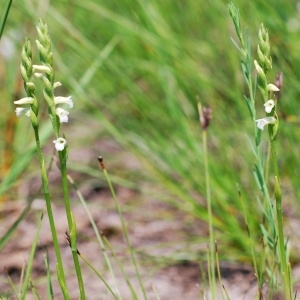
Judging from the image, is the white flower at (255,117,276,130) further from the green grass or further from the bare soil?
the green grass

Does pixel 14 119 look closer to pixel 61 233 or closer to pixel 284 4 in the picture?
pixel 61 233

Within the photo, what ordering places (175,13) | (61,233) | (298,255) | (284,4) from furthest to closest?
(175,13)
(61,233)
(284,4)
(298,255)

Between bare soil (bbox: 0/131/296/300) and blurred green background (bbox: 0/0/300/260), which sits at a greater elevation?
blurred green background (bbox: 0/0/300/260)

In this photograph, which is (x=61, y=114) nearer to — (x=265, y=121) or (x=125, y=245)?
(x=265, y=121)

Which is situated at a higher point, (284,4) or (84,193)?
(284,4)

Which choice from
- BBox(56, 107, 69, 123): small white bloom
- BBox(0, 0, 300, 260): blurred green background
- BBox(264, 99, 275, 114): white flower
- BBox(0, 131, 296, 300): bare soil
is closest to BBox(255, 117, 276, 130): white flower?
BBox(264, 99, 275, 114): white flower

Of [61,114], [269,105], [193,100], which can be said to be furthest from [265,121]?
[193,100]

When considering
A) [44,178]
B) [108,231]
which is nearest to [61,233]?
[108,231]

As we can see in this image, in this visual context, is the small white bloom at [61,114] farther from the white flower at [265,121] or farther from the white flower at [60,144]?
the white flower at [265,121]
